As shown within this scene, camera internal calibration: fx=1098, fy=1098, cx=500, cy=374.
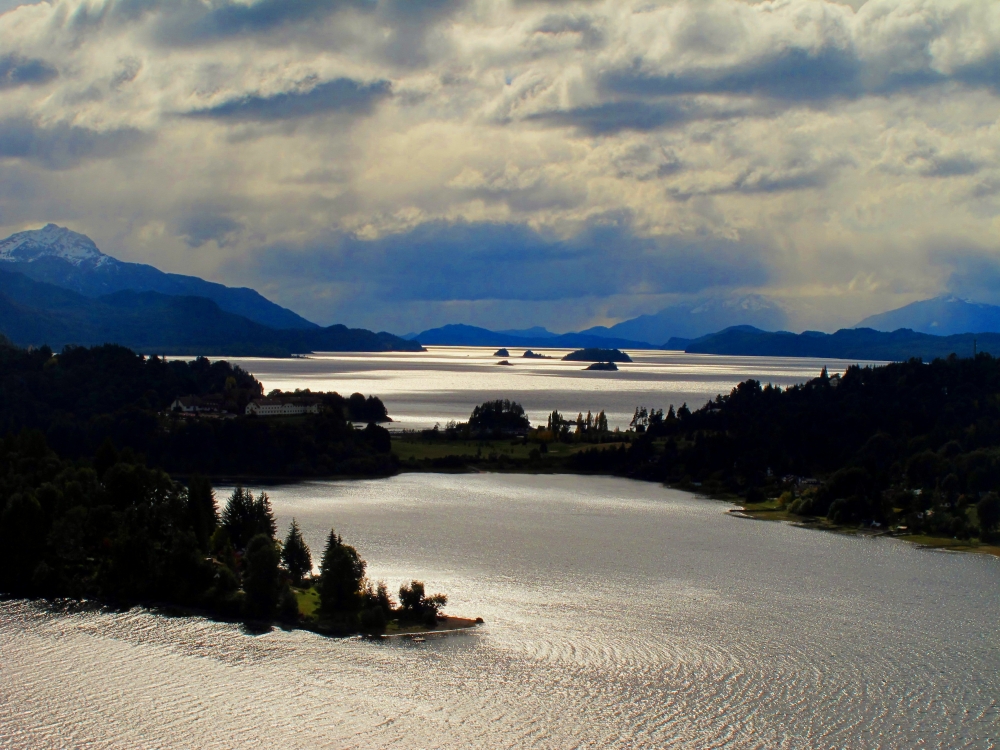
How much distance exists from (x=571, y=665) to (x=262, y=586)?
541 inches

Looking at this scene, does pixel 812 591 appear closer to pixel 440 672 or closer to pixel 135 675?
pixel 440 672

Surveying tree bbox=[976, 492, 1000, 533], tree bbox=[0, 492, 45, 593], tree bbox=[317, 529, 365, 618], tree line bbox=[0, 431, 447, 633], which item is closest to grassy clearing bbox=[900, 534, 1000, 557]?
tree bbox=[976, 492, 1000, 533]

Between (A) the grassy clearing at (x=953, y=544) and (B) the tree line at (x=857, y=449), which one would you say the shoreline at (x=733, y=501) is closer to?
(A) the grassy clearing at (x=953, y=544)

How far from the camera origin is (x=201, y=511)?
5581cm

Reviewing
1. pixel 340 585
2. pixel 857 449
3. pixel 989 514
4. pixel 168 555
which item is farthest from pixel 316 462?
pixel 989 514

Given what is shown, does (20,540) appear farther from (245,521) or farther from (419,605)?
(419,605)

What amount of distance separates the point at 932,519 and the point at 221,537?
45.0m

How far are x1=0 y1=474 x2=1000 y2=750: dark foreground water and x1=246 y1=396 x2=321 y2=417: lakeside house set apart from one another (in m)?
59.2

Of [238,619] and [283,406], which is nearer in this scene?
[238,619]

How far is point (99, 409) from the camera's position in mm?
116188

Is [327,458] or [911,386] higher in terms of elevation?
[911,386]

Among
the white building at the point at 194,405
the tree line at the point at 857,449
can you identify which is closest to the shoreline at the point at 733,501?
the tree line at the point at 857,449

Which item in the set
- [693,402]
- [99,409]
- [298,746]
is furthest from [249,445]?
[693,402]

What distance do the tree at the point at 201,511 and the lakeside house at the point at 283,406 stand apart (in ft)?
192
